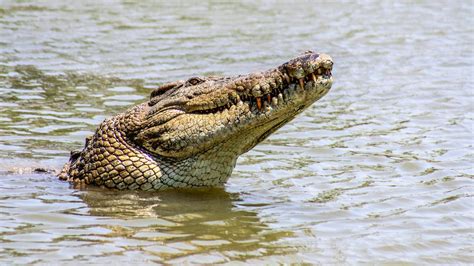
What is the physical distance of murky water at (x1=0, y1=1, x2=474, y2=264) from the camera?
627cm

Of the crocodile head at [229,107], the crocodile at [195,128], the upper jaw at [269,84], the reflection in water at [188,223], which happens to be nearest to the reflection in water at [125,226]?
the reflection in water at [188,223]

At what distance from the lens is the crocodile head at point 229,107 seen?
665cm

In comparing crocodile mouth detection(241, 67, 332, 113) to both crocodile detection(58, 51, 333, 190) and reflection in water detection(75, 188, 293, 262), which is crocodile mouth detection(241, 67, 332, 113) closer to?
crocodile detection(58, 51, 333, 190)

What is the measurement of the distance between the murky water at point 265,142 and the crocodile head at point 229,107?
46 cm

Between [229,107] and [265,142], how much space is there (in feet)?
9.20

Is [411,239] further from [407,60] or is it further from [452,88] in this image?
[407,60]

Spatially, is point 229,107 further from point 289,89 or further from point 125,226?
point 125,226

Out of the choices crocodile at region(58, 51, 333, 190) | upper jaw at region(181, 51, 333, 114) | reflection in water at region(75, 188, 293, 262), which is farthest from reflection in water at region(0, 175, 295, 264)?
upper jaw at region(181, 51, 333, 114)

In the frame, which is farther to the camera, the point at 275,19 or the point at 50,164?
the point at 275,19

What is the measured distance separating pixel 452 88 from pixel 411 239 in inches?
239

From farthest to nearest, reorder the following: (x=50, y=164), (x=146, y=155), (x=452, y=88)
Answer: (x=452, y=88) → (x=50, y=164) → (x=146, y=155)

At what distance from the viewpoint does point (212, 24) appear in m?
16.2

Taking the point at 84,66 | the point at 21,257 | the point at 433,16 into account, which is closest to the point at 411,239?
the point at 21,257

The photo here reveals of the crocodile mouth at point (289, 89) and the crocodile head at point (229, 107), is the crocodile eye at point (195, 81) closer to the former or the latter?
the crocodile head at point (229, 107)
